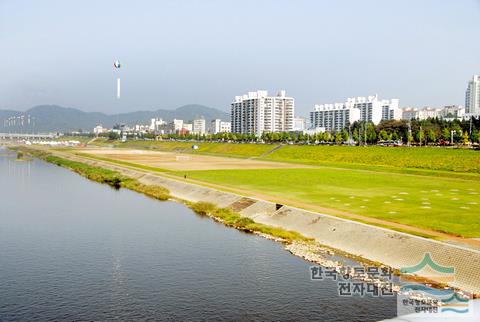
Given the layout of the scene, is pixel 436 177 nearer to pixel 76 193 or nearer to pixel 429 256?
pixel 429 256

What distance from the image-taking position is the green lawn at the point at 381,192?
36.0 metres

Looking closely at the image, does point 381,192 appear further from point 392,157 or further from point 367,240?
point 392,157

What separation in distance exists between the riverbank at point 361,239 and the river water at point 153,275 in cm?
369

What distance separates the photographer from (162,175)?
2872 inches

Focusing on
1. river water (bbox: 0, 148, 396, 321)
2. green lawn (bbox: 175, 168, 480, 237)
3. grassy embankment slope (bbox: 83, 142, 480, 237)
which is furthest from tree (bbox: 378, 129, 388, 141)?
river water (bbox: 0, 148, 396, 321)

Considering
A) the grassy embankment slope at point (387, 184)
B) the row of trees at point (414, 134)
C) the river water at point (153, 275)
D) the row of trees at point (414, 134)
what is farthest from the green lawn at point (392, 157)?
the river water at point (153, 275)

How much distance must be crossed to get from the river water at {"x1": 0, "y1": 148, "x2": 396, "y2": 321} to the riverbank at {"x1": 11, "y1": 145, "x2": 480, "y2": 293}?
3.69m

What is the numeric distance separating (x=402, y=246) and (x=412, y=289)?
5.08 metres

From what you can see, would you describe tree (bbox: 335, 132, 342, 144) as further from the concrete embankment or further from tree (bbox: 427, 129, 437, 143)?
the concrete embankment

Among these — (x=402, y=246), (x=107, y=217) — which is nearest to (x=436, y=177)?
(x=402, y=246)

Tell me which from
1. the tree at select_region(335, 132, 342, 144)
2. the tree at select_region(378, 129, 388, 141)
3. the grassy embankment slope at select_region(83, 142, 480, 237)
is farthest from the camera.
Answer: the tree at select_region(335, 132, 342, 144)

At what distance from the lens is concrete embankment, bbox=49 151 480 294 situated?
2473 cm

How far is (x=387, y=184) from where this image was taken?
58.3 metres

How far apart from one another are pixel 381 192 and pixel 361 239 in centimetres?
2150
